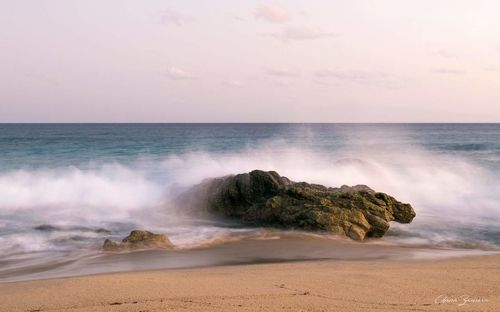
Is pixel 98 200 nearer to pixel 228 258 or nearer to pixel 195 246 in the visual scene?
pixel 195 246

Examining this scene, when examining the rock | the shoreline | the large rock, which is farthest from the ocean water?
the large rock

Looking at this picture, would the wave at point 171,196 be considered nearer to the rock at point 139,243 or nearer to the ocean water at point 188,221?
the ocean water at point 188,221

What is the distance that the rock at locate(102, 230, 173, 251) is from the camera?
9.43 metres

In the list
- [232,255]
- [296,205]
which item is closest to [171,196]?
[296,205]

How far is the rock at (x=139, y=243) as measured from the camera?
9.43 meters

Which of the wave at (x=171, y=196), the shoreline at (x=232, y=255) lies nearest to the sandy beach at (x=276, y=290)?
the shoreline at (x=232, y=255)

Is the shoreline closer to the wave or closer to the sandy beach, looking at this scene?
the wave

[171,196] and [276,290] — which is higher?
[276,290]

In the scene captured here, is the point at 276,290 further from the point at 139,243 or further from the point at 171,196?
the point at 171,196

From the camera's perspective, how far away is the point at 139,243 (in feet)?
31.4

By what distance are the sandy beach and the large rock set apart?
382 cm

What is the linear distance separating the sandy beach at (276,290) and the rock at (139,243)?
2413mm

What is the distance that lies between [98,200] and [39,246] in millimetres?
6280

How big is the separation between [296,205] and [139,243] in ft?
13.6
